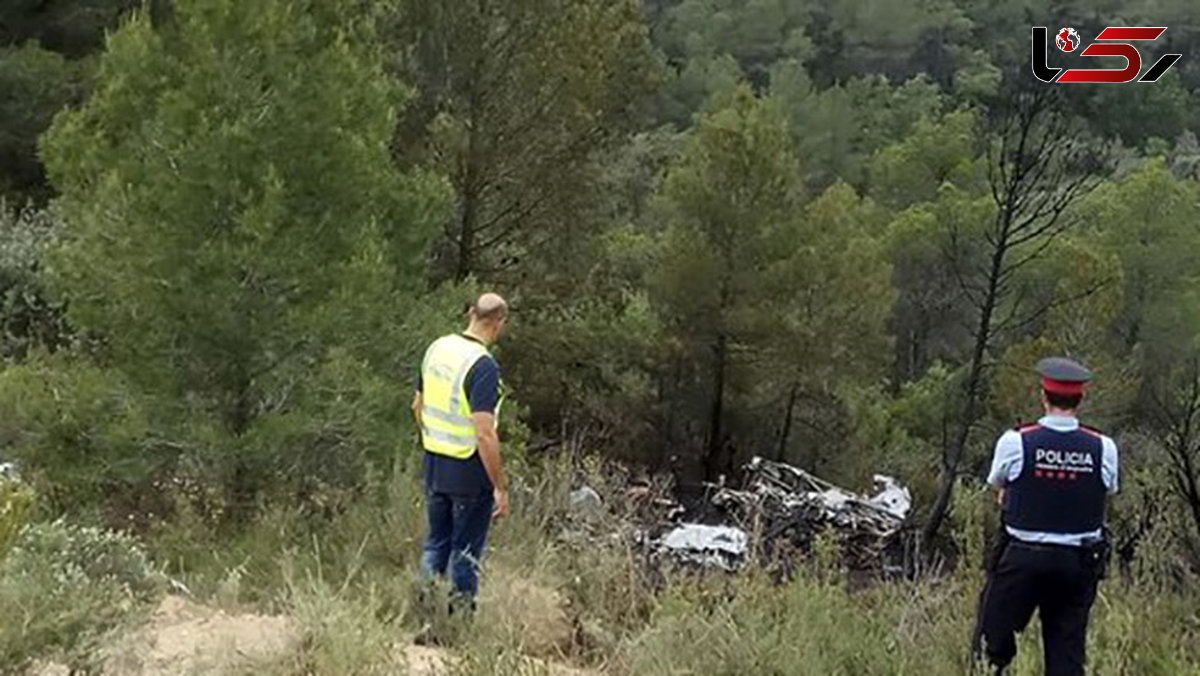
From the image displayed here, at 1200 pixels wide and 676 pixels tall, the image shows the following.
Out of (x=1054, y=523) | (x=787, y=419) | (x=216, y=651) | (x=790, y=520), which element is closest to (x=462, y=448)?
(x=216, y=651)

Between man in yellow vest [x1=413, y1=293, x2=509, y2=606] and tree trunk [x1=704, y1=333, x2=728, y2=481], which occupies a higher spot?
man in yellow vest [x1=413, y1=293, x2=509, y2=606]

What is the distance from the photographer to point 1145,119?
69.1 meters

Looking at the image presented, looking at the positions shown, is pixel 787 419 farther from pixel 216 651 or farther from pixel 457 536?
pixel 216 651

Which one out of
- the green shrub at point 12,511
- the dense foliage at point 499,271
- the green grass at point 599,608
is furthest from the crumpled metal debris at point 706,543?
the green shrub at point 12,511

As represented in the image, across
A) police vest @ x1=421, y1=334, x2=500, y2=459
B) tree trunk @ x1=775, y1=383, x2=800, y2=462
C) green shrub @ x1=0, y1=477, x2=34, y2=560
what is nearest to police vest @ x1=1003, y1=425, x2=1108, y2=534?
police vest @ x1=421, y1=334, x2=500, y2=459

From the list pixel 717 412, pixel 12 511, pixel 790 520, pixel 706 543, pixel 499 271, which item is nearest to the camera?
pixel 12 511

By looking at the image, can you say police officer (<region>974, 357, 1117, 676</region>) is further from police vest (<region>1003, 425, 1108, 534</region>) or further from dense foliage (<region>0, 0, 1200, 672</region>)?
dense foliage (<region>0, 0, 1200, 672</region>)

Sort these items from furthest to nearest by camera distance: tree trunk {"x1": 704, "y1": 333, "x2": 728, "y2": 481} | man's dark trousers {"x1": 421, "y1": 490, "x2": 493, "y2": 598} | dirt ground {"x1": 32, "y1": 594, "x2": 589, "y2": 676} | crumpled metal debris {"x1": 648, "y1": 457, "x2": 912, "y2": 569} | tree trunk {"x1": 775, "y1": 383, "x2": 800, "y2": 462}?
tree trunk {"x1": 775, "y1": 383, "x2": 800, "y2": 462}, tree trunk {"x1": 704, "y1": 333, "x2": 728, "y2": 481}, crumpled metal debris {"x1": 648, "y1": 457, "x2": 912, "y2": 569}, man's dark trousers {"x1": 421, "y1": 490, "x2": 493, "y2": 598}, dirt ground {"x1": 32, "y1": 594, "x2": 589, "y2": 676}

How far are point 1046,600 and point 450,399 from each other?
259 cm

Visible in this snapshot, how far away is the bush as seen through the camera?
452 cm

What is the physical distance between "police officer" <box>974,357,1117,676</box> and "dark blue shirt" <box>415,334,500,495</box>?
2143mm

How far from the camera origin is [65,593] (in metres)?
4.85

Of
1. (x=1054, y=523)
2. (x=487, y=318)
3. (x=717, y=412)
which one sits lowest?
(x=717, y=412)

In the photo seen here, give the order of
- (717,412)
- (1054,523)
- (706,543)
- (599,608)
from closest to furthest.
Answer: (1054,523), (599,608), (706,543), (717,412)
